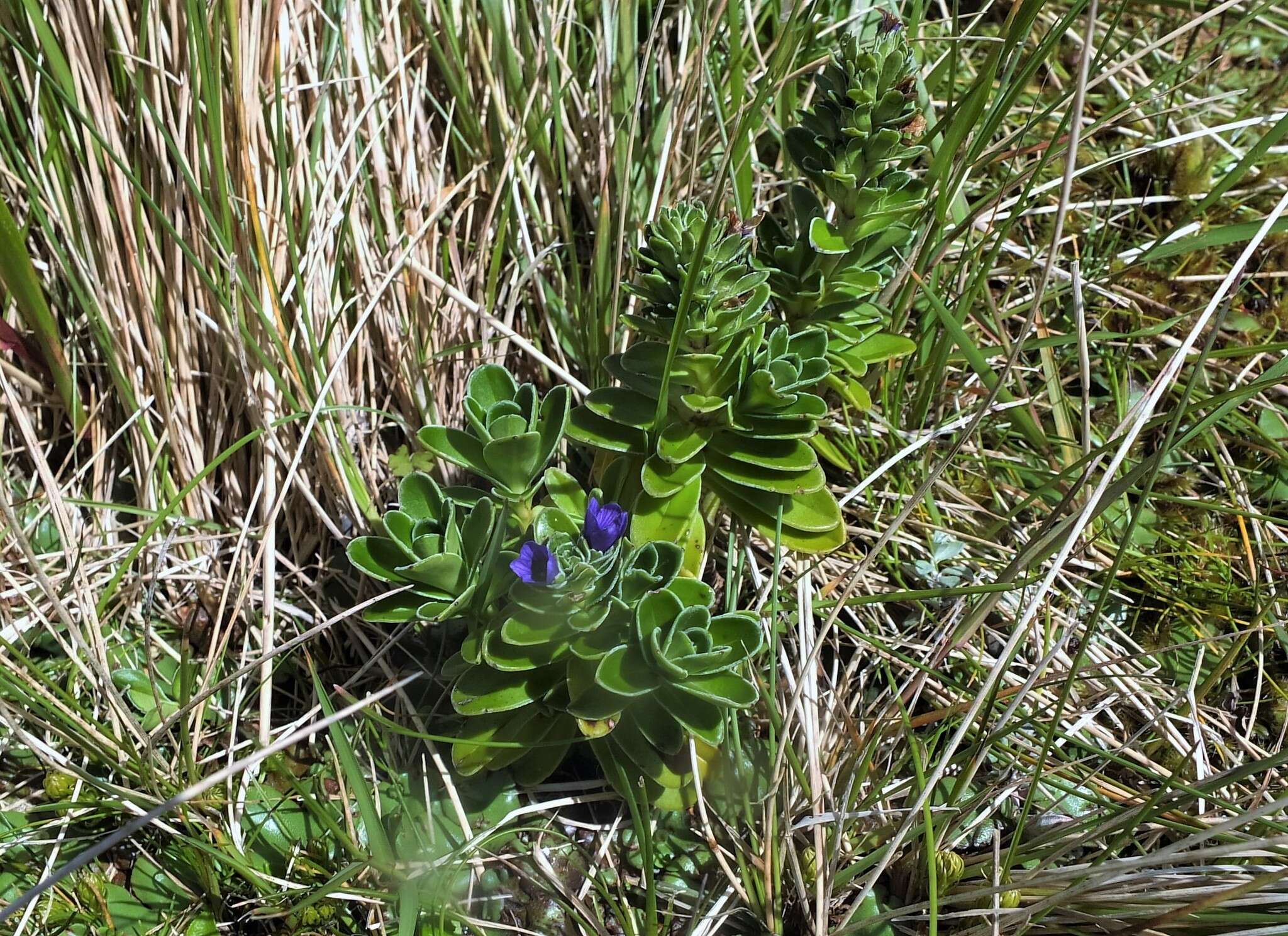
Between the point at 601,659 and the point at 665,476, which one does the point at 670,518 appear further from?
the point at 601,659

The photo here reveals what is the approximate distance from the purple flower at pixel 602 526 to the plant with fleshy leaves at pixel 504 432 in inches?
4.4

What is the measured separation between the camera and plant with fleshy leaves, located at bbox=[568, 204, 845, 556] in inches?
57.0

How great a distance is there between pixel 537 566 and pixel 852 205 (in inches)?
32.6

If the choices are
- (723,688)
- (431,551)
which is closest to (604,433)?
(431,551)

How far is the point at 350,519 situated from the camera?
1.86 m

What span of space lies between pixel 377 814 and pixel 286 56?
1389 mm

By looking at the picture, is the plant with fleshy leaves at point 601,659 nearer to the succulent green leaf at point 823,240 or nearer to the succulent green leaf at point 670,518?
the succulent green leaf at point 670,518

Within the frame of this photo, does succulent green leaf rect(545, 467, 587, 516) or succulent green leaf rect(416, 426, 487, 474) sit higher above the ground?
succulent green leaf rect(416, 426, 487, 474)

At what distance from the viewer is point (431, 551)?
142 cm

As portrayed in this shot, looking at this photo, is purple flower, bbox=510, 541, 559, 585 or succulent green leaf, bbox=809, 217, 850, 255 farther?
succulent green leaf, bbox=809, 217, 850, 255

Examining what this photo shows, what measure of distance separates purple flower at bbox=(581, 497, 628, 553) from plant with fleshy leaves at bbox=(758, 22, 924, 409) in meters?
0.54

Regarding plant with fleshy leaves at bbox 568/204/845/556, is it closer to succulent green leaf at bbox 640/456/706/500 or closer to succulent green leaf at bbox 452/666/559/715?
succulent green leaf at bbox 640/456/706/500

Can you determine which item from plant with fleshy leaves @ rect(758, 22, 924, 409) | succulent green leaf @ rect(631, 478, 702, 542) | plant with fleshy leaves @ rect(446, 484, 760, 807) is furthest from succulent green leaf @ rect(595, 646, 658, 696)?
plant with fleshy leaves @ rect(758, 22, 924, 409)

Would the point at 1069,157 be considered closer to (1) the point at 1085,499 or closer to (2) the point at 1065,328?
(1) the point at 1085,499
